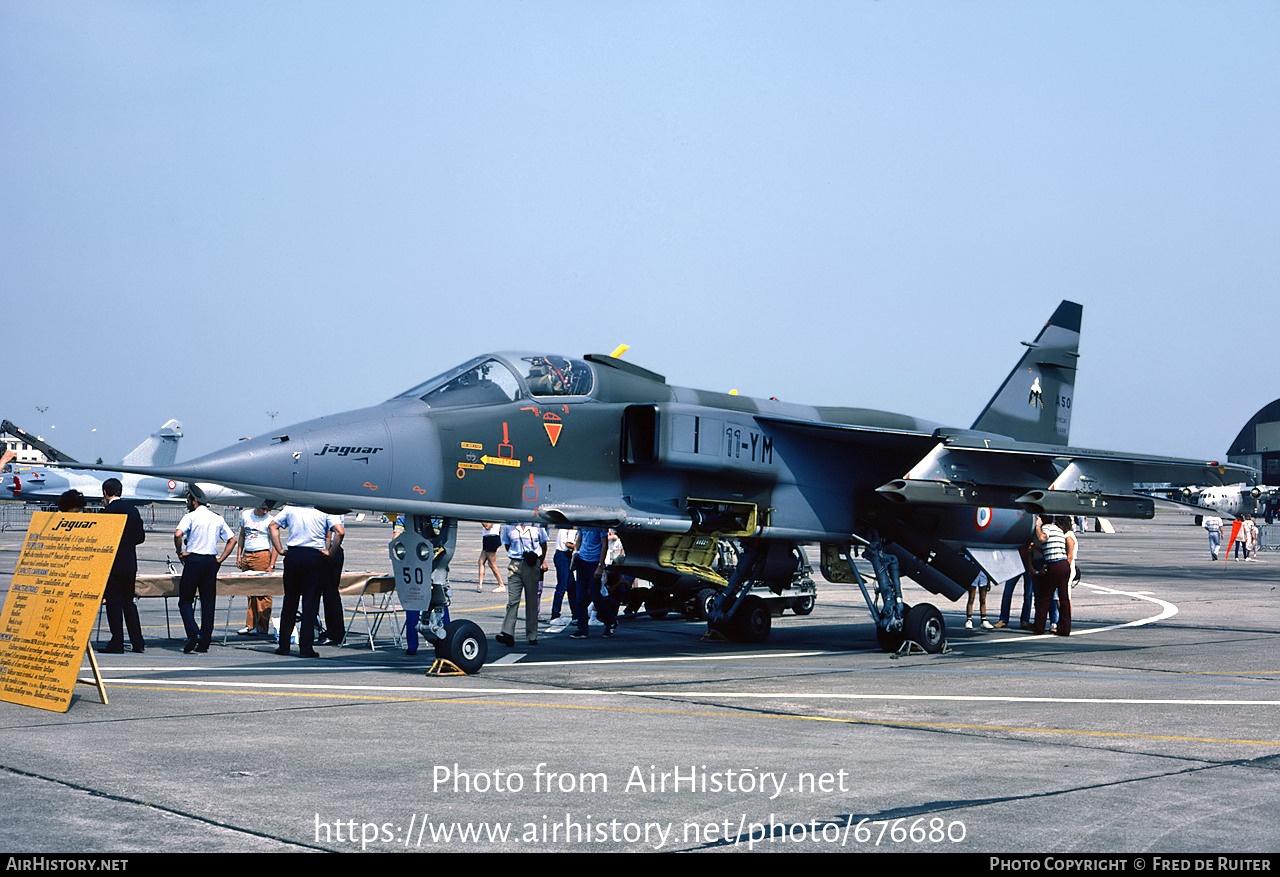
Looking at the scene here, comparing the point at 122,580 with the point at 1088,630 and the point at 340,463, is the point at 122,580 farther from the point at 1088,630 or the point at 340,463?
the point at 1088,630

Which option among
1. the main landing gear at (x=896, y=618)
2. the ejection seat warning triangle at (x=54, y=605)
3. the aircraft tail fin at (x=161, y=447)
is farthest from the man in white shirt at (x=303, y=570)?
the aircraft tail fin at (x=161, y=447)

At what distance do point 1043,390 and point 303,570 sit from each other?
12466 mm

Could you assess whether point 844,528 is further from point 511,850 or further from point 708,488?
point 511,850

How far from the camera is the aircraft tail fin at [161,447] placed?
66312mm

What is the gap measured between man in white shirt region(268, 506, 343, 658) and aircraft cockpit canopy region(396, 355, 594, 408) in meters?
2.55

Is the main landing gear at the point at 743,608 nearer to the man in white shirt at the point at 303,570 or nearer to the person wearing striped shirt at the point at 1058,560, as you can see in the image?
the person wearing striped shirt at the point at 1058,560

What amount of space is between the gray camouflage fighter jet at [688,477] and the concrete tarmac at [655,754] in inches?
59.6

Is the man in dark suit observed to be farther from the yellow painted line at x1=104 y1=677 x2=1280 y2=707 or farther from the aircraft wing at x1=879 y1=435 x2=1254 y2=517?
the aircraft wing at x1=879 y1=435 x2=1254 y2=517

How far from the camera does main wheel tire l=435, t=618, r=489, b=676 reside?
1162cm

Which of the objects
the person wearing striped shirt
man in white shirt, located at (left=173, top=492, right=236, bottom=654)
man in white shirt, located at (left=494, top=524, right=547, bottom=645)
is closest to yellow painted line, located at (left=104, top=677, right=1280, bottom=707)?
man in white shirt, located at (left=173, top=492, right=236, bottom=654)

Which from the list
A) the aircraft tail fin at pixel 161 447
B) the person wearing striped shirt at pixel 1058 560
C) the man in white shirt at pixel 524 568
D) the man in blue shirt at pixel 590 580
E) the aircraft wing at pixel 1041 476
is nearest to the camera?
the aircraft wing at pixel 1041 476

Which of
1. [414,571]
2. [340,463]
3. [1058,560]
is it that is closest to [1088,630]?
[1058,560]

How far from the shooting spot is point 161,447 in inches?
2650

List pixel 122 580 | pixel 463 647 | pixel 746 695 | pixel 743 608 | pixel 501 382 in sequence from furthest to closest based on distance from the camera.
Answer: pixel 743 608, pixel 122 580, pixel 501 382, pixel 463 647, pixel 746 695
